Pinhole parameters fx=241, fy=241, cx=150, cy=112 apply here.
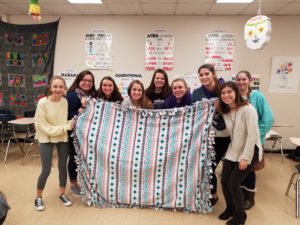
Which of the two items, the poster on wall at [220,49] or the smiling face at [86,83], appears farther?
the poster on wall at [220,49]

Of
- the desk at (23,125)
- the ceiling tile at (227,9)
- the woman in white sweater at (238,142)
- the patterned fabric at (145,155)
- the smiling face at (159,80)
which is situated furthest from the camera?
the ceiling tile at (227,9)

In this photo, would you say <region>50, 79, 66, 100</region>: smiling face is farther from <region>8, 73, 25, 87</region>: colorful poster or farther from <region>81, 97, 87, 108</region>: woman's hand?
<region>8, 73, 25, 87</region>: colorful poster

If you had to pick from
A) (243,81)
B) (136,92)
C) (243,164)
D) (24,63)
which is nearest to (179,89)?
(136,92)

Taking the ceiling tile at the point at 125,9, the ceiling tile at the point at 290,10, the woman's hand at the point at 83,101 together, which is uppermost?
the ceiling tile at the point at 290,10

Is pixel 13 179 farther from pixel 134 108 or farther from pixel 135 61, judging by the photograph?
pixel 135 61

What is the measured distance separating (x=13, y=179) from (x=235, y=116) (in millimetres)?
2910

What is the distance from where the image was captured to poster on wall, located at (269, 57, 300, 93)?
4430mm

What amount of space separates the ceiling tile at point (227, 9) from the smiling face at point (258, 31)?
93 centimetres

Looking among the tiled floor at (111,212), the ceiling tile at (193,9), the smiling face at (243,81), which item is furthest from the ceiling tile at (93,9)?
the tiled floor at (111,212)

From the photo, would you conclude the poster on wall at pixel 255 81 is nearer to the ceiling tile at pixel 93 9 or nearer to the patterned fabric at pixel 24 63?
the ceiling tile at pixel 93 9

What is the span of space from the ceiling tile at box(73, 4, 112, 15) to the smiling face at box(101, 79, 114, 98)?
76.5 inches

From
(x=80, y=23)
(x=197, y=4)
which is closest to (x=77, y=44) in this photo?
(x=80, y=23)

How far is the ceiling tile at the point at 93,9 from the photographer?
3.97m

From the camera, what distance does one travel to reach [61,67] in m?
4.73
